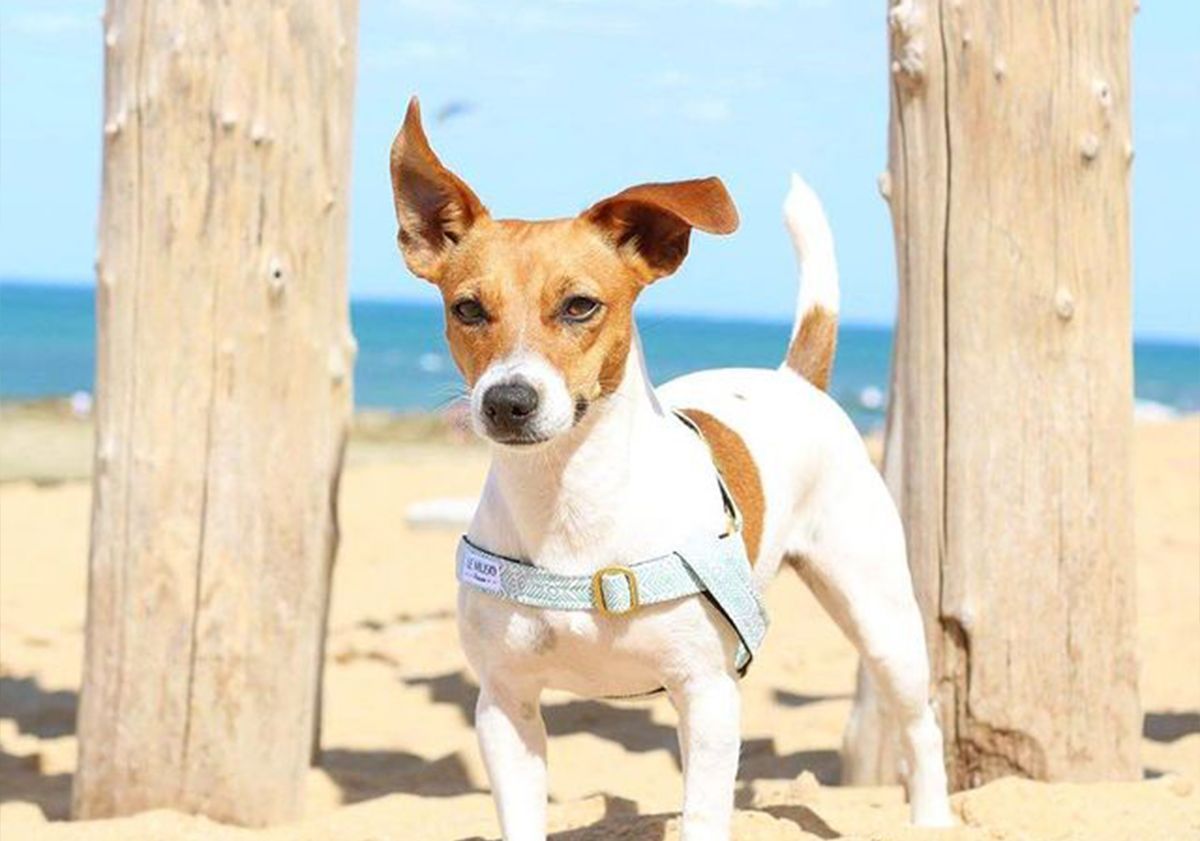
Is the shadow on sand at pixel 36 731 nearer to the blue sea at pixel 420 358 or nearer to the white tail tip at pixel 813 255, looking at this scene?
the white tail tip at pixel 813 255

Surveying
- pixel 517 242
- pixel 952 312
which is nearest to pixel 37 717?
pixel 952 312

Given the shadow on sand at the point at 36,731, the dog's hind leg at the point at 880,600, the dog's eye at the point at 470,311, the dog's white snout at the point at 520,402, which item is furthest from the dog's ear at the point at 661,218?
the shadow on sand at the point at 36,731

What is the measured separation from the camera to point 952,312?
18.3ft

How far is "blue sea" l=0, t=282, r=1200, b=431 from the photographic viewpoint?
38.0 m

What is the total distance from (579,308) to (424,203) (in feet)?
1.60

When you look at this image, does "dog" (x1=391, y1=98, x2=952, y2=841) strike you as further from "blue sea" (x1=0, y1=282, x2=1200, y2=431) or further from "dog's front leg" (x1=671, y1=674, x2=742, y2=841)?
"blue sea" (x1=0, y1=282, x2=1200, y2=431)

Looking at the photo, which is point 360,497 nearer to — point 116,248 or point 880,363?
point 116,248

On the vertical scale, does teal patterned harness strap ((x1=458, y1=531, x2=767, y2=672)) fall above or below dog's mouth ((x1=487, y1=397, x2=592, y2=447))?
below

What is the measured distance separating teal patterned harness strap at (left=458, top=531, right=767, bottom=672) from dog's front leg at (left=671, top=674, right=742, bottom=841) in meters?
0.14

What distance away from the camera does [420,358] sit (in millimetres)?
48688

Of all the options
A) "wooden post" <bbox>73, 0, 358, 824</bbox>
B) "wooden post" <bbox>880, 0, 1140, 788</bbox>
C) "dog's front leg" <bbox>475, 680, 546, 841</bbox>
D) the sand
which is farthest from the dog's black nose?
"wooden post" <bbox>880, 0, 1140, 788</bbox>

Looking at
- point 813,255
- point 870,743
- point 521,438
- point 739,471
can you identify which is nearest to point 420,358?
point 870,743

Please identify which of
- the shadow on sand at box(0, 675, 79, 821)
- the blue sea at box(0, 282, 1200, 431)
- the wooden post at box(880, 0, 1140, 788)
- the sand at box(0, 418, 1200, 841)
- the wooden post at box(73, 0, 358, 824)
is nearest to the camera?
the sand at box(0, 418, 1200, 841)

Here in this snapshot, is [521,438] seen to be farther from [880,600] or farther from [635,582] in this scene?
[880,600]
